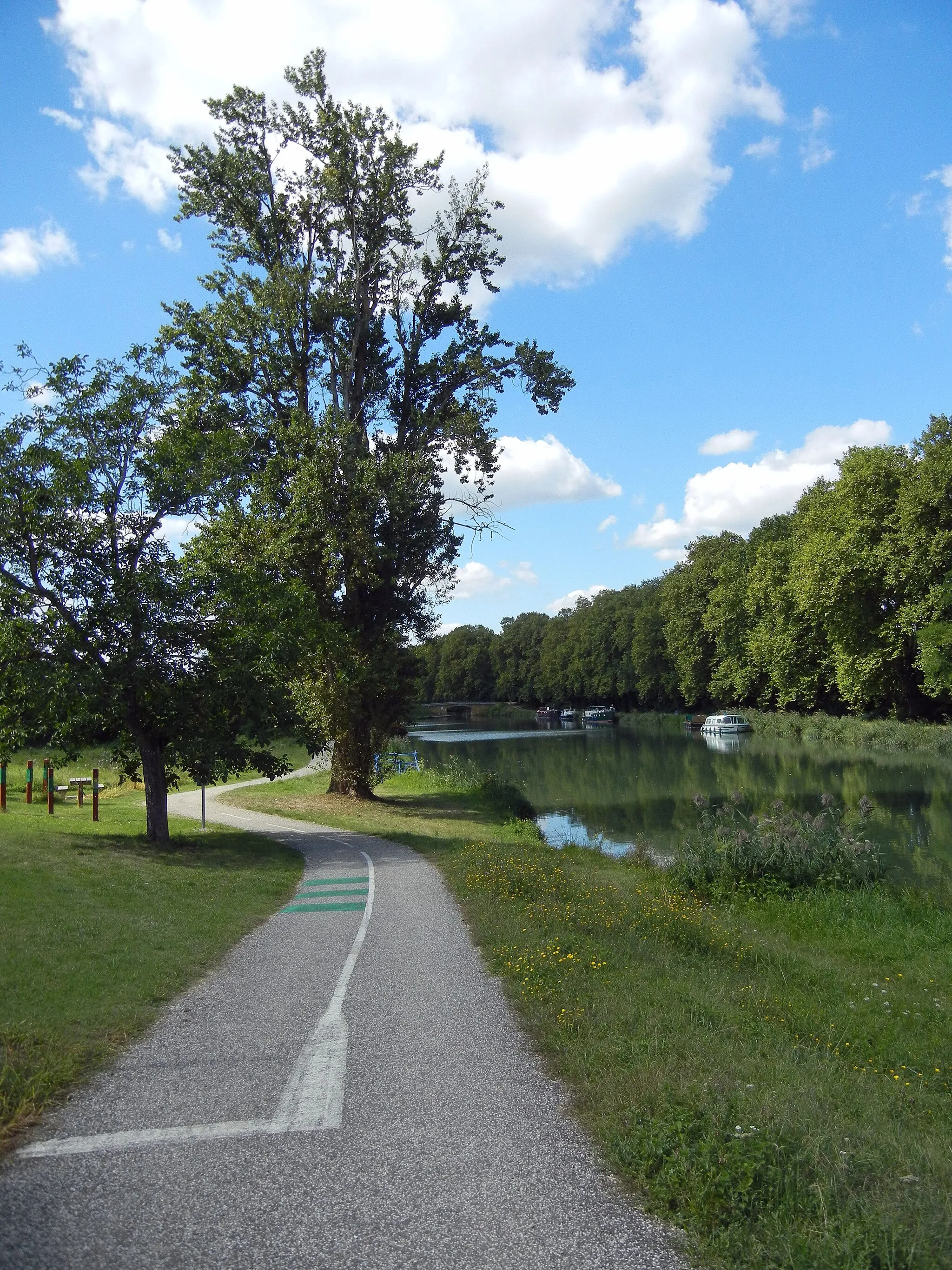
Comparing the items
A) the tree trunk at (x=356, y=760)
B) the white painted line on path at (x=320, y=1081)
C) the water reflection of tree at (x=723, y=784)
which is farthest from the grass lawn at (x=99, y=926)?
the water reflection of tree at (x=723, y=784)

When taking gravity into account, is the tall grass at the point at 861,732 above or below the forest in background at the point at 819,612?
below

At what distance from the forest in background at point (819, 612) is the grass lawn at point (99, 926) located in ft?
41.9

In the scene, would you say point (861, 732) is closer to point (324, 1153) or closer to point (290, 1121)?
point (290, 1121)

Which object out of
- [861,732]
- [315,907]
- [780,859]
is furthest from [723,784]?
[315,907]

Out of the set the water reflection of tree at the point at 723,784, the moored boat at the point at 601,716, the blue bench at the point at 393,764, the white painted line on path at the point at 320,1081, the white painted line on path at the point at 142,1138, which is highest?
the moored boat at the point at 601,716

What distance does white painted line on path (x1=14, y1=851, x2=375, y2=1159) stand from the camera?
209 inches

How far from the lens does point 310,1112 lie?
5.78m

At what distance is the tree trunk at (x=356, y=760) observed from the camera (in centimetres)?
3002

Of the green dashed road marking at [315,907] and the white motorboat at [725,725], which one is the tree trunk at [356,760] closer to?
the green dashed road marking at [315,907]

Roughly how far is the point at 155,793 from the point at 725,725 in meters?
57.6

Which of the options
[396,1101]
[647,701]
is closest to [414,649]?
[396,1101]

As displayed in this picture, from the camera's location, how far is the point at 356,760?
3022 cm

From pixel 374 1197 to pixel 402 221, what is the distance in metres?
28.3

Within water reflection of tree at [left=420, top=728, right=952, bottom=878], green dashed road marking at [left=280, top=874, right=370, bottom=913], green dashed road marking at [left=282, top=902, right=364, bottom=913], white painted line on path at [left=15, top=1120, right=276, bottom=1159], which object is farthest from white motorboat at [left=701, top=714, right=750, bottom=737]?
white painted line on path at [left=15, top=1120, right=276, bottom=1159]
